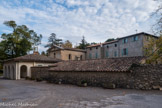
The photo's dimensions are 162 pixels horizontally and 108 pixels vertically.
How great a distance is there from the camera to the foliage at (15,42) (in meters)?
31.2

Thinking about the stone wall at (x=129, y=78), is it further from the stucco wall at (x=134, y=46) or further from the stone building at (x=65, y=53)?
the stone building at (x=65, y=53)

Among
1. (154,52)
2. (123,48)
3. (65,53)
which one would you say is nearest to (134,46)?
(123,48)

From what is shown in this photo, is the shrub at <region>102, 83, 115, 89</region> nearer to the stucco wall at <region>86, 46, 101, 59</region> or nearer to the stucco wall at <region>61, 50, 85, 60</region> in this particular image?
the stucco wall at <region>61, 50, 85, 60</region>

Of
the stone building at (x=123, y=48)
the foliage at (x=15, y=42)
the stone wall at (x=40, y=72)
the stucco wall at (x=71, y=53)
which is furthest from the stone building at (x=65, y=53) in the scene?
the stone wall at (x=40, y=72)

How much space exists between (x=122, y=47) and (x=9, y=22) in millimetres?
29972

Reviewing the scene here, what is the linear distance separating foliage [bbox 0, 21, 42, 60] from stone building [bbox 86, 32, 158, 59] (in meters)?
18.0

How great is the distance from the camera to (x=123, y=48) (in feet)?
97.1

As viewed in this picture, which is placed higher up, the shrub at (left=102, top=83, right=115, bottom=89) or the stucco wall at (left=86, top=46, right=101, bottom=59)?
the stucco wall at (left=86, top=46, right=101, bottom=59)

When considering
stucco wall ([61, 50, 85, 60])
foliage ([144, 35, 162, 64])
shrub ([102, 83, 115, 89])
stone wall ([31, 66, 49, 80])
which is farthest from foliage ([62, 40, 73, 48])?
shrub ([102, 83, 115, 89])

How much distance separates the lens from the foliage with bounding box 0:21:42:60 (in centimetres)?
3125

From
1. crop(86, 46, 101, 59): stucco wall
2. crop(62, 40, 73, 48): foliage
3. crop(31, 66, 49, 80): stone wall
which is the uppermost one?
crop(62, 40, 73, 48): foliage

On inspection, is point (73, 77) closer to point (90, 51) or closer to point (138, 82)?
point (138, 82)

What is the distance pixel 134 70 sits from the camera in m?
10.8

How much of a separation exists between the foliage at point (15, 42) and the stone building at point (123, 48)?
18.0 metres
